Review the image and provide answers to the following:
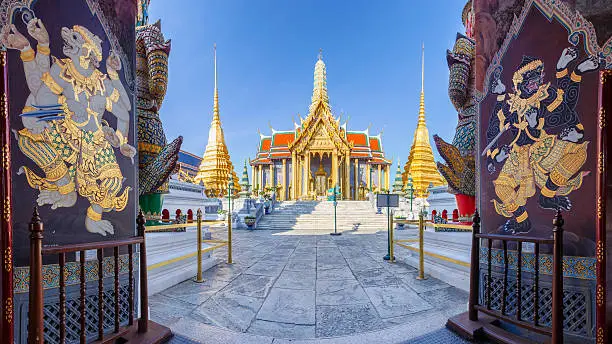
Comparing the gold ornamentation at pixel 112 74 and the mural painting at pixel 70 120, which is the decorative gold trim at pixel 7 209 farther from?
the gold ornamentation at pixel 112 74

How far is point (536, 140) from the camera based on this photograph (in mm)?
2531

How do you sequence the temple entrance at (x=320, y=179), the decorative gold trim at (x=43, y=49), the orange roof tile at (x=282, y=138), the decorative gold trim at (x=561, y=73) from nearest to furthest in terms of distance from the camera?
the decorative gold trim at (x=43, y=49) < the decorative gold trim at (x=561, y=73) < the temple entrance at (x=320, y=179) < the orange roof tile at (x=282, y=138)

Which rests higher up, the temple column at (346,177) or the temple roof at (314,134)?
the temple roof at (314,134)

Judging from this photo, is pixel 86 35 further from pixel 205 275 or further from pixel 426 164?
pixel 426 164

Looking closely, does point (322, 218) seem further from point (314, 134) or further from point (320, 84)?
point (320, 84)

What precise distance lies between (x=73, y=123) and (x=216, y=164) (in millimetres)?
22589

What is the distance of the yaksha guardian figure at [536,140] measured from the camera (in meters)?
2.32

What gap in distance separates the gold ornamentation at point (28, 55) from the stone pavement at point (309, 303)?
2.80m

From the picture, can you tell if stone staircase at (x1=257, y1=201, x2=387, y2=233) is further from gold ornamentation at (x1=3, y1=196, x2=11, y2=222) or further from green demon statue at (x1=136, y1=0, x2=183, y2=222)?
gold ornamentation at (x1=3, y1=196, x2=11, y2=222)

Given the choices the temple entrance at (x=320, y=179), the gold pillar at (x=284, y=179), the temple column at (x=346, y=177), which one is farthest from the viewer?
the gold pillar at (x=284, y=179)

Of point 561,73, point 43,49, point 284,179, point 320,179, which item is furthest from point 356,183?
point 43,49

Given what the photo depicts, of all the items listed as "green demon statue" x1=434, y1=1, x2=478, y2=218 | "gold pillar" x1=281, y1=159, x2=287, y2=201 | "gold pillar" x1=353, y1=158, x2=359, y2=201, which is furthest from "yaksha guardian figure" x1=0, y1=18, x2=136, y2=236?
"gold pillar" x1=353, y1=158, x2=359, y2=201

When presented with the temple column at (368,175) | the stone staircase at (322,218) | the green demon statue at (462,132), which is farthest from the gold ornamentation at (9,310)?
the temple column at (368,175)

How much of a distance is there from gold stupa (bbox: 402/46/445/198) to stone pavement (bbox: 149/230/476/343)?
18.2m
